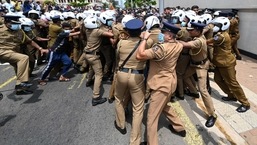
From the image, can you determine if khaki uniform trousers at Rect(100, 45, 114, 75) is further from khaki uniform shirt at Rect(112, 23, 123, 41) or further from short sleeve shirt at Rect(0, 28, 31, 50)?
short sleeve shirt at Rect(0, 28, 31, 50)

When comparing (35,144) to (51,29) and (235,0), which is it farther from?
(235,0)

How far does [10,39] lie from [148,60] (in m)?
3.62

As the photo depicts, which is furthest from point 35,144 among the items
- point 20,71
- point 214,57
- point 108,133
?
point 214,57

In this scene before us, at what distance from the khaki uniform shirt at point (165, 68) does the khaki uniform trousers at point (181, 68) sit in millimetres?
1722

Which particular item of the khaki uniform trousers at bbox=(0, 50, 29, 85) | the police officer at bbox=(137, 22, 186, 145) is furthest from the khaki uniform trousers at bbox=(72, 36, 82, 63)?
the police officer at bbox=(137, 22, 186, 145)

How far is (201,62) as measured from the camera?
Answer: 4.43 metres

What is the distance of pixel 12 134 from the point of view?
4.03 meters

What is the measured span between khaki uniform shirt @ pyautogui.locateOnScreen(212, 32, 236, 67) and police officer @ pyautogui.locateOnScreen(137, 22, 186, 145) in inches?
59.5

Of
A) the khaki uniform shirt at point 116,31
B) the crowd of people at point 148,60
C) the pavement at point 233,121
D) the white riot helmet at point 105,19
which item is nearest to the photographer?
the crowd of people at point 148,60

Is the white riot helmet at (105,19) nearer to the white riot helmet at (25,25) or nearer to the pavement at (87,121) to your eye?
the pavement at (87,121)

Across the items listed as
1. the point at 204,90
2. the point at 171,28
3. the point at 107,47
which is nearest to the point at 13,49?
the point at 107,47

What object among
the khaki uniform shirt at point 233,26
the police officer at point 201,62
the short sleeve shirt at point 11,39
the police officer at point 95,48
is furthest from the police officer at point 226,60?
the short sleeve shirt at point 11,39

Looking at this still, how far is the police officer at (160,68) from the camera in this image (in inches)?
123

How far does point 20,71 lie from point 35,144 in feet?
8.08
